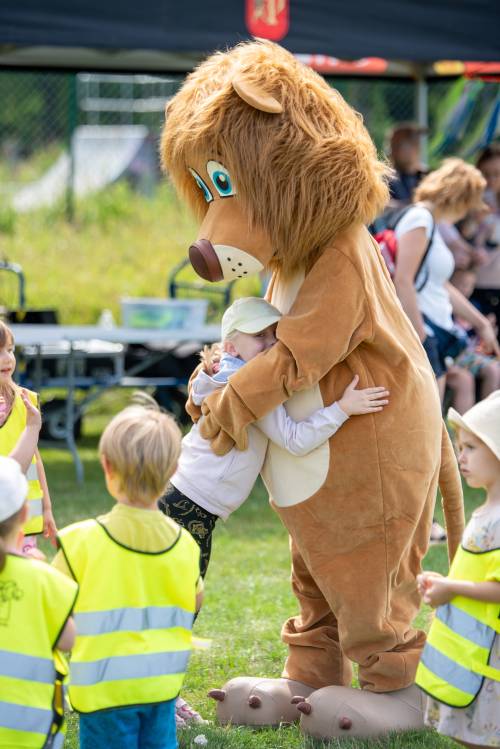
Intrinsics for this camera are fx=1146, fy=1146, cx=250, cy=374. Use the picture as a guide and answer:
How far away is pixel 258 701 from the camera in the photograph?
3332mm

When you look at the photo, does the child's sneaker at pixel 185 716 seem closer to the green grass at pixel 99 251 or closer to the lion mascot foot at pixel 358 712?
the lion mascot foot at pixel 358 712

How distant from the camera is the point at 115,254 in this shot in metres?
11.9

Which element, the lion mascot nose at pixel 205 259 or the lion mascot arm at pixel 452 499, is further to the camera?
the lion mascot arm at pixel 452 499

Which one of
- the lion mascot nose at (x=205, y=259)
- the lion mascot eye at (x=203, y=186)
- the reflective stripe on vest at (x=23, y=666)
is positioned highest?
the lion mascot eye at (x=203, y=186)

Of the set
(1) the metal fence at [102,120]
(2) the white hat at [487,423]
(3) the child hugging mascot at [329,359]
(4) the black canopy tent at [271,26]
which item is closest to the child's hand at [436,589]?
(2) the white hat at [487,423]

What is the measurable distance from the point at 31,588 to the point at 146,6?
4412 millimetres

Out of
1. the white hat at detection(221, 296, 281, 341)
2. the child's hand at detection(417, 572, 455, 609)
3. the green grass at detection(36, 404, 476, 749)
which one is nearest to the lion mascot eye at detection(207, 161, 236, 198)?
the white hat at detection(221, 296, 281, 341)

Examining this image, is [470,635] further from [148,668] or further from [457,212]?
[457,212]

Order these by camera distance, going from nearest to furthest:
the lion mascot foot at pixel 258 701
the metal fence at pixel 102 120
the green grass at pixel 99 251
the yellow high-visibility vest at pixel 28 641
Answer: the yellow high-visibility vest at pixel 28 641 → the lion mascot foot at pixel 258 701 → the green grass at pixel 99 251 → the metal fence at pixel 102 120

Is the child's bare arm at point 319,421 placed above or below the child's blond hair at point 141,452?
below

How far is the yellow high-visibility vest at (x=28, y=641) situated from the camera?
2.35 meters

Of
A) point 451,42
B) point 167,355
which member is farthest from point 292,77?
point 167,355

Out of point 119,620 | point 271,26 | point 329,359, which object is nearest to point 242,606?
point 329,359

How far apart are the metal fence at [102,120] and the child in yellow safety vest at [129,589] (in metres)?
11.7
